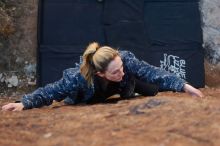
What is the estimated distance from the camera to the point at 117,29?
791 cm

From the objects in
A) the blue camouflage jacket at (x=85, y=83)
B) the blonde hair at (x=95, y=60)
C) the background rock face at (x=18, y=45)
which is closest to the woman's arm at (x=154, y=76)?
the blue camouflage jacket at (x=85, y=83)

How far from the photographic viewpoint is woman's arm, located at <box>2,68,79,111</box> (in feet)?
13.6

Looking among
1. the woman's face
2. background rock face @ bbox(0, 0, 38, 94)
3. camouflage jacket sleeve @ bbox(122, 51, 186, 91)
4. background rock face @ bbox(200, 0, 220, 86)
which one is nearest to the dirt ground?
the woman's face

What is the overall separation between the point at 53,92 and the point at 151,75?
75cm

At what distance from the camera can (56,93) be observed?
417cm

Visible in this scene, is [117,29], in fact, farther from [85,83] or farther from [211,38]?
[85,83]

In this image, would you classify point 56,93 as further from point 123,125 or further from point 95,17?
point 95,17

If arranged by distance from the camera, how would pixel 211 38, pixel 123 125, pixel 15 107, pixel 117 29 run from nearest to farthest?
pixel 123 125 < pixel 15 107 < pixel 117 29 < pixel 211 38

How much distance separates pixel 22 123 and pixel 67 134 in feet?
1.88

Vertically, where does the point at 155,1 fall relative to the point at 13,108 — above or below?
above

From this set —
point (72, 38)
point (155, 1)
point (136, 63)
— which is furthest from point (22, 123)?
point (155, 1)

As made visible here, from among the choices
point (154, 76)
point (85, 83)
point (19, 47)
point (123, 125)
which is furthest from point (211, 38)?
point (123, 125)

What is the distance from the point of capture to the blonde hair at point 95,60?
396 cm

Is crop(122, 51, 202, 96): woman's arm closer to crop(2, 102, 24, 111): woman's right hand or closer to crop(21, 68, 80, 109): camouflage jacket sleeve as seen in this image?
crop(21, 68, 80, 109): camouflage jacket sleeve
